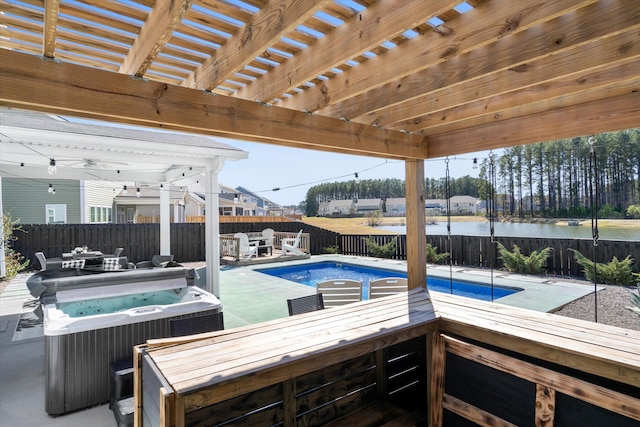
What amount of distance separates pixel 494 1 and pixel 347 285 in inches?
137

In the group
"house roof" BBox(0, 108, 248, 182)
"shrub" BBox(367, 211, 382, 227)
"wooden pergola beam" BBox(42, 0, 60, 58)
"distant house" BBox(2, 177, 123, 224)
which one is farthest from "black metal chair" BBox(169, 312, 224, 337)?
"distant house" BBox(2, 177, 123, 224)

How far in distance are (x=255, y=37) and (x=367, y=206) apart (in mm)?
11556

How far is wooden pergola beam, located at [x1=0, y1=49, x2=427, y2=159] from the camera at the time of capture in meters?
1.73

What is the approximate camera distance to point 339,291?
4.49 meters

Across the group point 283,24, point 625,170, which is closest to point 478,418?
point 283,24

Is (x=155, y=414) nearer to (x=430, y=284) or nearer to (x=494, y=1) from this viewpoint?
(x=494, y=1)

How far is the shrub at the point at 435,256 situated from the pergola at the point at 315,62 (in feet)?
27.1

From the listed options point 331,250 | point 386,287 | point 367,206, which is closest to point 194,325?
point 386,287

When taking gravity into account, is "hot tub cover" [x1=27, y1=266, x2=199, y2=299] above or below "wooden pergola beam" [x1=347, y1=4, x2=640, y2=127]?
below

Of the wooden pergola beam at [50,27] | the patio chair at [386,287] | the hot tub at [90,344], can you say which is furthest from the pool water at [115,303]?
the wooden pergola beam at [50,27]

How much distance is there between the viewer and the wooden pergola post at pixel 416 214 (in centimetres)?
349

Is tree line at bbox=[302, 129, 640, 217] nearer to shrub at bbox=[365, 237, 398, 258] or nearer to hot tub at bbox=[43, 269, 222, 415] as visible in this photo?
hot tub at bbox=[43, 269, 222, 415]

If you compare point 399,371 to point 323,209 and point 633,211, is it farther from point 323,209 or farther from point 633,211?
point 323,209

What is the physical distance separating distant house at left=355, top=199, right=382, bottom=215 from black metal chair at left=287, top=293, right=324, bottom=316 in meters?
7.85
